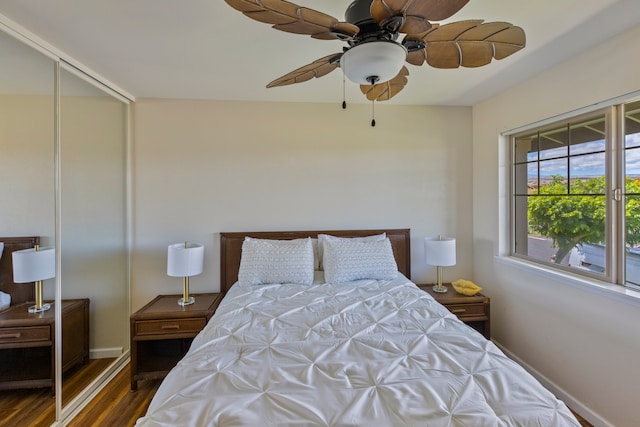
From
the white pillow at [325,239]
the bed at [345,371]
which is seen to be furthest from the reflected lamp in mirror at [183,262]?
the white pillow at [325,239]

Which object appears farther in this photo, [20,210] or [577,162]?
[577,162]

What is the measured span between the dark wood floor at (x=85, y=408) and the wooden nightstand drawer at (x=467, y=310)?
0.84 metres

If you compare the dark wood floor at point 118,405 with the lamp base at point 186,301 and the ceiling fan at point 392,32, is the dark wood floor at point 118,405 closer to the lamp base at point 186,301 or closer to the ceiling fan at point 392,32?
the lamp base at point 186,301

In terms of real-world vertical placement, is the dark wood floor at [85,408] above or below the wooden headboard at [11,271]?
below

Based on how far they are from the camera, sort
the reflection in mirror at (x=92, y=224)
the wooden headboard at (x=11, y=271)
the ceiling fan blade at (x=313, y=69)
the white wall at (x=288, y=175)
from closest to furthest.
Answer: the ceiling fan blade at (x=313, y=69), the wooden headboard at (x=11, y=271), the reflection in mirror at (x=92, y=224), the white wall at (x=288, y=175)

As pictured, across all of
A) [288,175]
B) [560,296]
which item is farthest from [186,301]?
[560,296]

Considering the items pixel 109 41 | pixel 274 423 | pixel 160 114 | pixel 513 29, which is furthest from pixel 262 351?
pixel 160 114

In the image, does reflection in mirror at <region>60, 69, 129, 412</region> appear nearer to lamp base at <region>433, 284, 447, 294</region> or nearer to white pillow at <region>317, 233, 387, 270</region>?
white pillow at <region>317, 233, 387, 270</region>

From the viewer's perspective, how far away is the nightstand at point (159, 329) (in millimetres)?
2141

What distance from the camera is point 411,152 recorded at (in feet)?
9.51

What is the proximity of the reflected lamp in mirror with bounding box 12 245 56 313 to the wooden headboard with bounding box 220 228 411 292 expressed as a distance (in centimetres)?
117

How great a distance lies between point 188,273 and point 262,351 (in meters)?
1.27

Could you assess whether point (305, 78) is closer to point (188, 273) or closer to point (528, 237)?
point (188, 273)

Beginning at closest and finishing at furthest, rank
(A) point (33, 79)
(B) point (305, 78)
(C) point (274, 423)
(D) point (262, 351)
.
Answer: (C) point (274, 423) < (D) point (262, 351) < (B) point (305, 78) < (A) point (33, 79)
